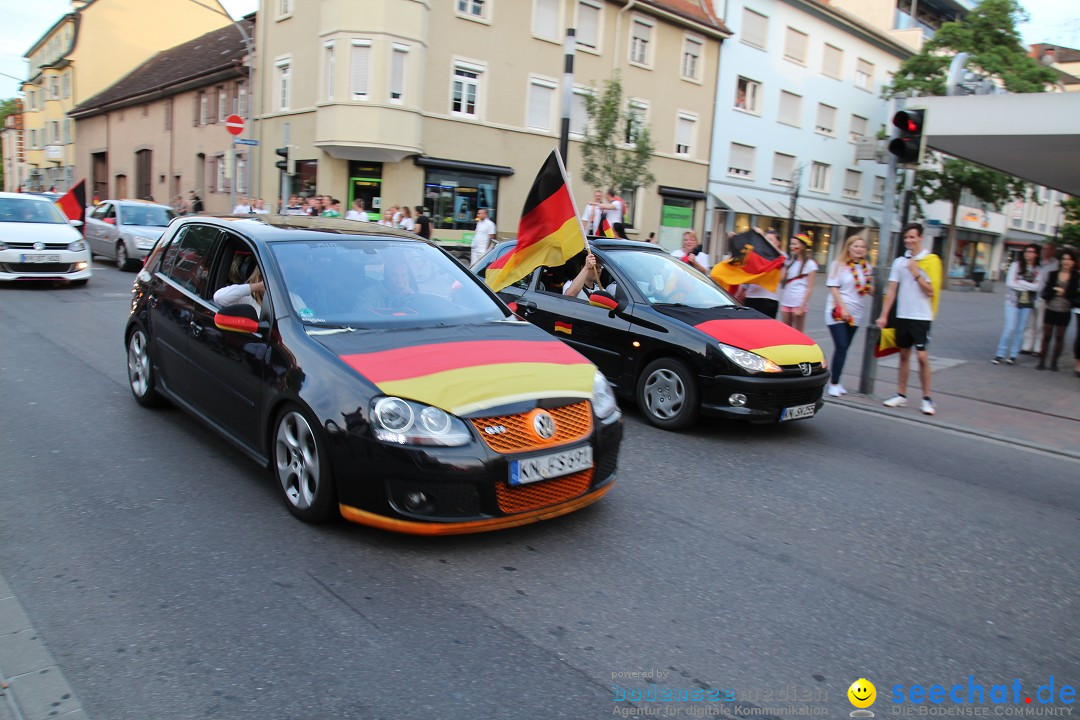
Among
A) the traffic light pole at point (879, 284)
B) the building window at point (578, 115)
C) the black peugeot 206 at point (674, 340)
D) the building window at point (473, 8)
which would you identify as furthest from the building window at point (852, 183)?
the black peugeot 206 at point (674, 340)

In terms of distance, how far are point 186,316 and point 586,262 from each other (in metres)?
3.52

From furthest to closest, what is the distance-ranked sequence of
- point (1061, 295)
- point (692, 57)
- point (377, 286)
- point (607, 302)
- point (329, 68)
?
1. point (692, 57)
2. point (329, 68)
3. point (1061, 295)
4. point (607, 302)
5. point (377, 286)

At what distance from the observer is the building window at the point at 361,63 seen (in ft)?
78.2

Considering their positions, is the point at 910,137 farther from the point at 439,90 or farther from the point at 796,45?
the point at 796,45

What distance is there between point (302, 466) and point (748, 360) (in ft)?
12.7

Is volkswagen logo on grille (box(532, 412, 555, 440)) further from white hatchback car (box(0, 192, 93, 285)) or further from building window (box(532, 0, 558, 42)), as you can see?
building window (box(532, 0, 558, 42))

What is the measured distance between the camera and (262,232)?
513 centimetres

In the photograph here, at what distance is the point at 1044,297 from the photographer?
39.6 ft

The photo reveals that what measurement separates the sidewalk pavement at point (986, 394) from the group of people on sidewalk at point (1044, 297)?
307mm

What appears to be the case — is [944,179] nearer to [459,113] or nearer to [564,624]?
[459,113]

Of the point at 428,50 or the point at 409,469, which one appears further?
the point at 428,50

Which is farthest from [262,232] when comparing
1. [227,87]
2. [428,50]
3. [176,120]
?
[176,120]

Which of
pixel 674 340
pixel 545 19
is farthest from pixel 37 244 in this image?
pixel 545 19

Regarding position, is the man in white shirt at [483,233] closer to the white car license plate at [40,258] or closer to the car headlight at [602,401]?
the white car license plate at [40,258]
